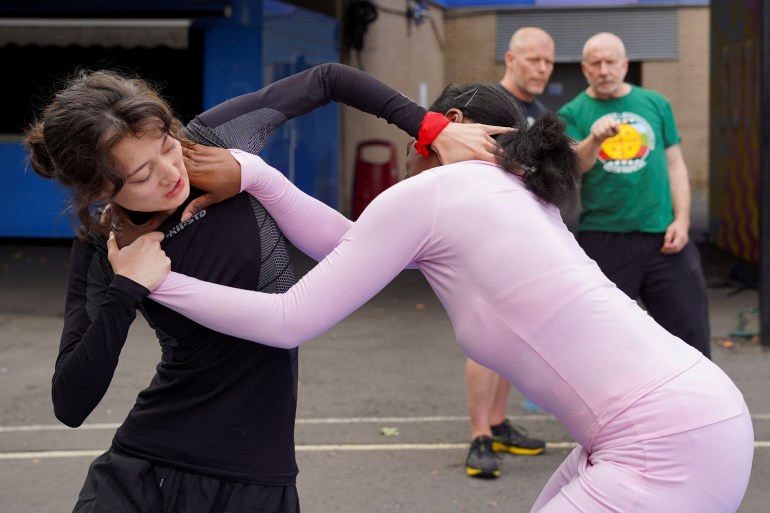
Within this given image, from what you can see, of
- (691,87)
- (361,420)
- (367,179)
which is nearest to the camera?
(361,420)

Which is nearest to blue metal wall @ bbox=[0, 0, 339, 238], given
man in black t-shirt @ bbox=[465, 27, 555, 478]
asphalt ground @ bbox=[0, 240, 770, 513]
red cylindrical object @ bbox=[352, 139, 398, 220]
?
red cylindrical object @ bbox=[352, 139, 398, 220]

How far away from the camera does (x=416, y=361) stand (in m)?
7.91

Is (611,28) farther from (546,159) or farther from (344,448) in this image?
(546,159)

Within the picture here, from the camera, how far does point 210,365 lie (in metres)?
2.53

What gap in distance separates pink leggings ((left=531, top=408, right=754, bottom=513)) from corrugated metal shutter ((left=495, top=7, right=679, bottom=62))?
80.8ft

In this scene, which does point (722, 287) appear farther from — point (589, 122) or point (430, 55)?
point (430, 55)

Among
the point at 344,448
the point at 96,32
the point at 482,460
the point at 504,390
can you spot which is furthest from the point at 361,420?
the point at 96,32

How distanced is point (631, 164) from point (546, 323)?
371cm

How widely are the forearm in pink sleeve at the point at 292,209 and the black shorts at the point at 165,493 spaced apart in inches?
22.1

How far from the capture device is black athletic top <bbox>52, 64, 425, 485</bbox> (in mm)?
2488

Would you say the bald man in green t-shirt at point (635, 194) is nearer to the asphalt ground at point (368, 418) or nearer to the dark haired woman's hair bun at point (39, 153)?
the asphalt ground at point (368, 418)

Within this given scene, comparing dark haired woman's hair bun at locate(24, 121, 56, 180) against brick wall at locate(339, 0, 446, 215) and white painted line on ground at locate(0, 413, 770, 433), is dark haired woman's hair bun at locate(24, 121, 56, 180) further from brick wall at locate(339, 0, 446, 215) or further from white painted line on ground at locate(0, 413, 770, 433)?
brick wall at locate(339, 0, 446, 215)

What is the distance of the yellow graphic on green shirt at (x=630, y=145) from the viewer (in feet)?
18.9

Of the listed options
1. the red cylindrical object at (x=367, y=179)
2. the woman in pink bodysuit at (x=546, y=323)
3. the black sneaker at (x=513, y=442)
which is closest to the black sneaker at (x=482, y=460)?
the black sneaker at (x=513, y=442)
